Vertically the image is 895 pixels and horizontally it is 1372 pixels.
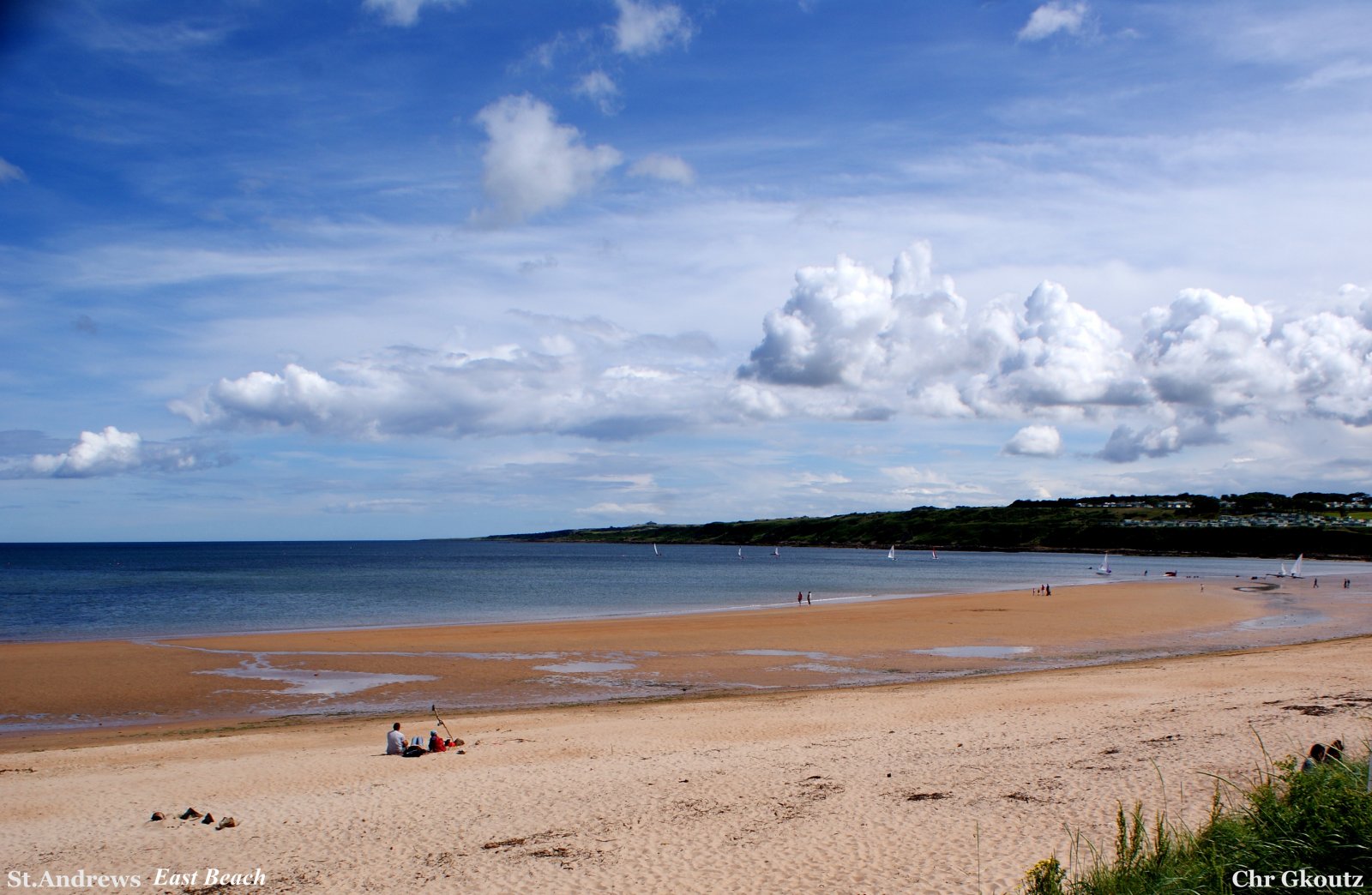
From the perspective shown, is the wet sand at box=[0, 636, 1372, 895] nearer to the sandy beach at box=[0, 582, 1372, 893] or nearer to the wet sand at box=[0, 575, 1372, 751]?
the sandy beach at box=[0, 582, 1372, 893]

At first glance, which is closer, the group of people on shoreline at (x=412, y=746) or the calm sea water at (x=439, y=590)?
the group of people on shoreline at (x=412, y=746)

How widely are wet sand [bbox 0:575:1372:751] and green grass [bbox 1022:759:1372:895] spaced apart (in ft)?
51.4

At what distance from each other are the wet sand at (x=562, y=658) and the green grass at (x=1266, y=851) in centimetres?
1567

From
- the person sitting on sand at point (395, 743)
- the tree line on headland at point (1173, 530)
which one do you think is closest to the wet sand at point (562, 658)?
the person sitting on sand at point (395, 743)

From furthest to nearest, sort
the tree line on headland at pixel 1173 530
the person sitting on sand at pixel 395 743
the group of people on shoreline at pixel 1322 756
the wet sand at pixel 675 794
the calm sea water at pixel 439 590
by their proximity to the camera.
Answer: the tree line on headland at pixel 1173 530 → the calm sea water at pixel 439 590 → the person sitting on sand at pixel 395 743 → the wet sand at pixel 675 794 → the group of people on shoreline at pixel 1322 756

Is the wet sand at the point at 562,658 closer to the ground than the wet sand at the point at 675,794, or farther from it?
closer to the ground

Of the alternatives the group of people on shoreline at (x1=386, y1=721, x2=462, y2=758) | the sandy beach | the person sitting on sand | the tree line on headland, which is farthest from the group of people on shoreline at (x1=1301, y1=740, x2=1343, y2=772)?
the tree line on headland

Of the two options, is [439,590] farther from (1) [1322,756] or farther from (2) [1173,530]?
(2) [1173,530]

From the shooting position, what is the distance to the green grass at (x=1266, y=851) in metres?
5.88

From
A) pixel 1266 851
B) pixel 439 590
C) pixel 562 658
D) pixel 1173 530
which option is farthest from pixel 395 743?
pixel 1173 530

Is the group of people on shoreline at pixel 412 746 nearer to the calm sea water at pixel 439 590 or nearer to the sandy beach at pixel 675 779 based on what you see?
the sandy beach at pixel 675 779

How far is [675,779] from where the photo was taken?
12492 millimetres

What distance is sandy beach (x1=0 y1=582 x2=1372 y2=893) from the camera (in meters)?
9.24

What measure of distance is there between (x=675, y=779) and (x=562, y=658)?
53.5 feet
